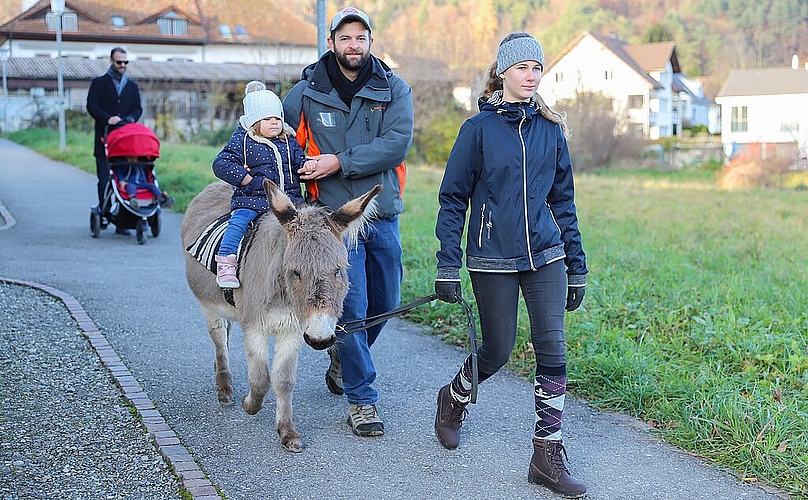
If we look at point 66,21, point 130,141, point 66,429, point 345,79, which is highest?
point 66,21

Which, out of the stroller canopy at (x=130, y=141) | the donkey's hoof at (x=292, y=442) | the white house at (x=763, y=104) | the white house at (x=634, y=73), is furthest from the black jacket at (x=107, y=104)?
the white house at (x=634, y=73)

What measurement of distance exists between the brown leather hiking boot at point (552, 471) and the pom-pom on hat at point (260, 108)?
7.86 feet

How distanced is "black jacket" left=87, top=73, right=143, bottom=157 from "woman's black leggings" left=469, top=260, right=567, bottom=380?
9506 mm

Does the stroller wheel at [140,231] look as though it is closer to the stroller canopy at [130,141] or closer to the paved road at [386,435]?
the stroller canopy at [130,141]

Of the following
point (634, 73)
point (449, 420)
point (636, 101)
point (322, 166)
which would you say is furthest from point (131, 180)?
point (636, 101)

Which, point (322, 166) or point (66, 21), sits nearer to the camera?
point (322, 166)

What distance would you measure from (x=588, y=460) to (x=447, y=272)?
1444 millimetres

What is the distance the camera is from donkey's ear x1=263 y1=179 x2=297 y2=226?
4727mm

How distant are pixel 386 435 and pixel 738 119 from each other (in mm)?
70173

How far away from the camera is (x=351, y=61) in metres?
5.25

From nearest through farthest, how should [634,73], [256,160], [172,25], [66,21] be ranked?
[256,160]
[66,21]
[172,25]
[634,73]

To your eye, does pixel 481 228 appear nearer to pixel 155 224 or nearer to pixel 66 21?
pixel 155 224

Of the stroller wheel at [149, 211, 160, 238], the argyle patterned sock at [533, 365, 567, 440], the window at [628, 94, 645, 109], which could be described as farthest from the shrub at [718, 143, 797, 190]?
the window at [628, 94, 645, 109]

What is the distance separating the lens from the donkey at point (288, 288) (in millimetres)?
4625
